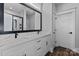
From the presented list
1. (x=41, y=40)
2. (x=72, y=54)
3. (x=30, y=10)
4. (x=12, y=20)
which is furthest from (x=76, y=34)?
(x=12, y=20)

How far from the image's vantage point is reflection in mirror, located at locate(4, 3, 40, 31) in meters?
1.00

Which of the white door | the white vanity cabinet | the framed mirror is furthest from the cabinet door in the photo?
the white door

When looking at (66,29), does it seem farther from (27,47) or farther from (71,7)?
(27,47)

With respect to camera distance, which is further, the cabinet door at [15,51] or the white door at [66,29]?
the white door at [66,29]

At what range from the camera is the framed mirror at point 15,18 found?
957 mm

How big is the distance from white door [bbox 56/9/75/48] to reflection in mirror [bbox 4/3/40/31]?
53cm

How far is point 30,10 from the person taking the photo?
142cm

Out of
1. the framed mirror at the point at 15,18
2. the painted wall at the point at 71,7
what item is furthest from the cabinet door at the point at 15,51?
the painted wall at the point at 71,7

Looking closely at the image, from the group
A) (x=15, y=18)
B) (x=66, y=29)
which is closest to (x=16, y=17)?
(x=15, y=18)

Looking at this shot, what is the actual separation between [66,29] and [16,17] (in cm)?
87

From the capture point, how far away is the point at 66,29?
4.11 ft

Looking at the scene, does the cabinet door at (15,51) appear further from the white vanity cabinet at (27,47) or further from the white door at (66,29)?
the white door at (66,29)

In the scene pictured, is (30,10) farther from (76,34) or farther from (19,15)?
(76,34)

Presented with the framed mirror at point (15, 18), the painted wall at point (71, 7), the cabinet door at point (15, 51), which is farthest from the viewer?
the painted wall at point (71, 7)
